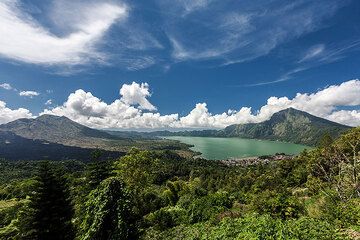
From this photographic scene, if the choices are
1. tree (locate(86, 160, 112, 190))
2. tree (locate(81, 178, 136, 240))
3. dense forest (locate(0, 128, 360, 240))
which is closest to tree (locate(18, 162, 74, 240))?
dense forest (locate(0, 128, 360, 240))

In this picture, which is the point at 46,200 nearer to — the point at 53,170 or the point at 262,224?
the point at 53,170

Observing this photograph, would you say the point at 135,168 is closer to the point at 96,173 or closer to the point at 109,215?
the point at 96,173

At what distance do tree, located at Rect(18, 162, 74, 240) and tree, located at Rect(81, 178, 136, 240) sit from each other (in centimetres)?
1260

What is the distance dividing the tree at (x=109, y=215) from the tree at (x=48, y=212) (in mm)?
12599

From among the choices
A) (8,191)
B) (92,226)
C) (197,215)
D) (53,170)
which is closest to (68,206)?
(53,170)

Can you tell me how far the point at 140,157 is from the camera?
106 ft

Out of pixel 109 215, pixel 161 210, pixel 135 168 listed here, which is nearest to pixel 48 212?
pixel 161 210

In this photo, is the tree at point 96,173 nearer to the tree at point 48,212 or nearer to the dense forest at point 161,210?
the dense forest at point 161,210

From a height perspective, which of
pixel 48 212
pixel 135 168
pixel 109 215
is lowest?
pixel 48 212

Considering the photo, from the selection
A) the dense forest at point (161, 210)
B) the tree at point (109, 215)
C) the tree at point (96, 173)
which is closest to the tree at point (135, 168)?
the dense forest at point (161, 210)

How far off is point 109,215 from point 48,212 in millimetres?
14094

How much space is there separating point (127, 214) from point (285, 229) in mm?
6876

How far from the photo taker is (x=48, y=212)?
23.7 m

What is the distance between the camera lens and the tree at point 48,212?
23219mm
